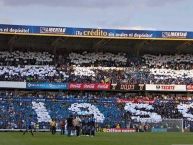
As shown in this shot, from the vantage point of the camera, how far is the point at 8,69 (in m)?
72.9

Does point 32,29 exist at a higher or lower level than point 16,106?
higher

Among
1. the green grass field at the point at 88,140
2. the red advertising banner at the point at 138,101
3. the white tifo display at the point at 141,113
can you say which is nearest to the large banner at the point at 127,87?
the red advertising banner at the point at 138,101

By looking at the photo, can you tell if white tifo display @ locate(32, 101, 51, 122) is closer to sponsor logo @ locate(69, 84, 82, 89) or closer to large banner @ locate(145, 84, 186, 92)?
sponsor logo @ locate(69, 84, 82, 89)

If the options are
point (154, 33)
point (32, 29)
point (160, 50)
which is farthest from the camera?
point (160, 50)

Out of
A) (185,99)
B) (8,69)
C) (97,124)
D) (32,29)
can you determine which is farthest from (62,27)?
(185,99)

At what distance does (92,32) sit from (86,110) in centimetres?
1091

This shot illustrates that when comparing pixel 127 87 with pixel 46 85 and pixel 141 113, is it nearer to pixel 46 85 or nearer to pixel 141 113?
pixel 141 113

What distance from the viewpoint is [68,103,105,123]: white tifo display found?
68.0m

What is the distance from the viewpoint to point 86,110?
69.4m

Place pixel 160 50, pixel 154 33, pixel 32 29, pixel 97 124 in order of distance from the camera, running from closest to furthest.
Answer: pixel 97 124
pixel 32 29
pixel 154 33
pixel 160 50

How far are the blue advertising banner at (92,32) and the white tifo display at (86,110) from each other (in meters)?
9.51

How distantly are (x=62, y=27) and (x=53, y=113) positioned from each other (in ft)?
38.3

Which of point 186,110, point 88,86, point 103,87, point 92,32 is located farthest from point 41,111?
point 186,110

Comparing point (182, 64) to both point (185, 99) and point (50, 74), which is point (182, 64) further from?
point (50, 74)
